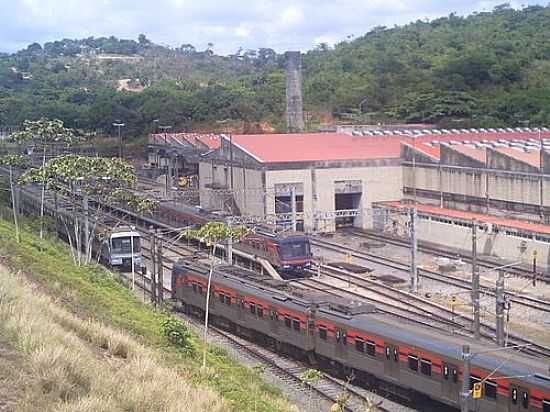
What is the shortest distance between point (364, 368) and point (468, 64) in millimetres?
70160

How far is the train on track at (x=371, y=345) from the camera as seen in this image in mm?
15992

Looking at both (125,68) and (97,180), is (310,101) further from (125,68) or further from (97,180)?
(125,68)

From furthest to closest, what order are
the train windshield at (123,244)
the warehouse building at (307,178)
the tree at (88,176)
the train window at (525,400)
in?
1. the warehouse building at (307,178)
2. the train windshield at (123,244)
3. the tree at (88,176)
4. the train window at (525,400)

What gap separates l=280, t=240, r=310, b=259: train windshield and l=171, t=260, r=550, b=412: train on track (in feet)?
23.6

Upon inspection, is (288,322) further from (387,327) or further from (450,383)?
(450,383)

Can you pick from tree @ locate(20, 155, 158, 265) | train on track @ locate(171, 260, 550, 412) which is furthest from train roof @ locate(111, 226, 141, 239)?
train on track @ locate(171, 260, 550, 412)

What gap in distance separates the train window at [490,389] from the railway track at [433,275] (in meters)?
7.98

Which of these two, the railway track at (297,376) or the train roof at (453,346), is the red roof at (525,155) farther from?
the train roof at (453,346)

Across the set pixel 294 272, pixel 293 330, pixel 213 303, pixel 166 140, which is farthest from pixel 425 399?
pixel 166 140

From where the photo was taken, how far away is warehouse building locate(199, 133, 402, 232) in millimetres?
50188

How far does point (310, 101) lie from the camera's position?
95.5 metres

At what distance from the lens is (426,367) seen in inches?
709

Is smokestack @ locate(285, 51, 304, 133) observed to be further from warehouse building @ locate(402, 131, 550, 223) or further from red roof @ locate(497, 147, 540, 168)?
red roof @ locate(497, 147, 540, 168)

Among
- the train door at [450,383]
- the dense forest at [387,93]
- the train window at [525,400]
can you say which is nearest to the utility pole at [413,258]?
the train door at [450,383]
